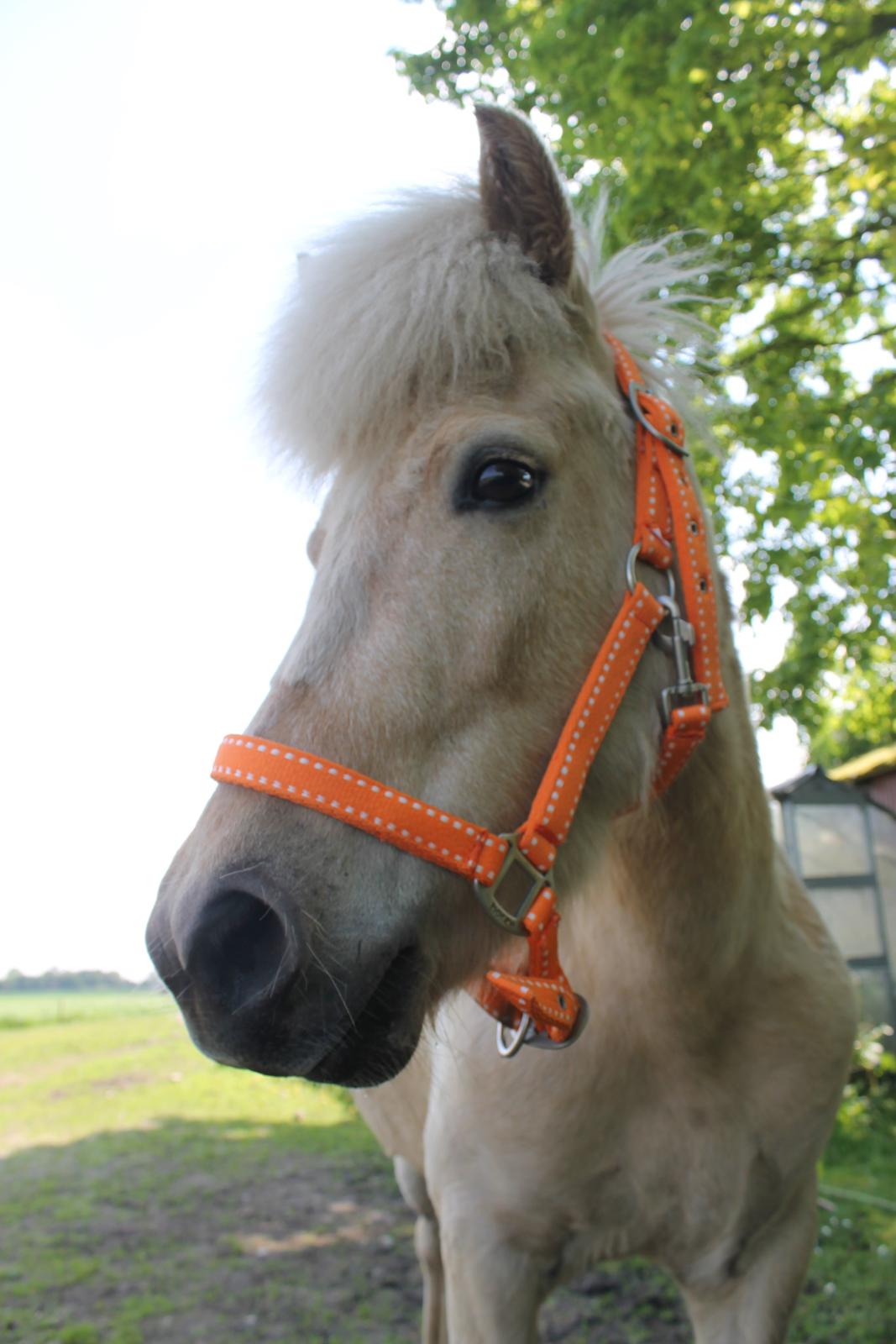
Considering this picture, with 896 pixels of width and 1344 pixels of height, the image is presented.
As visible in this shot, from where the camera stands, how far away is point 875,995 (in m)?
8.68

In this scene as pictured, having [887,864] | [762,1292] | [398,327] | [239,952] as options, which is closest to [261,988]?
[239,952]

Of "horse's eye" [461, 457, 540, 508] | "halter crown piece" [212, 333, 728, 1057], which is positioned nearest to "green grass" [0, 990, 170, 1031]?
"halter crown piece" [212, 333, 728, 1057]

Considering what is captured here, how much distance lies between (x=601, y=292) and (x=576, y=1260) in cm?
223

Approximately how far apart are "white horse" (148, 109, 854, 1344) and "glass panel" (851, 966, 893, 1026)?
7078 millimetres

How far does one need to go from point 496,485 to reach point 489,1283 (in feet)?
5.63

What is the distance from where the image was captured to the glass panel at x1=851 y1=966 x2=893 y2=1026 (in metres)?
8.65

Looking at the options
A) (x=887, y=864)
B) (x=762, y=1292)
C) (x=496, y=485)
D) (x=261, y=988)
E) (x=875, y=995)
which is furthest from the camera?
(x=887, y=864)

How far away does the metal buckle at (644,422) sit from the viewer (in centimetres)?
181

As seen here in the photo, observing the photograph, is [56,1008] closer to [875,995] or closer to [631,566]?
[875,995]

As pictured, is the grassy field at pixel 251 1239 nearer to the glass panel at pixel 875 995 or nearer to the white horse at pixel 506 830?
the white horse at pixel 506 830

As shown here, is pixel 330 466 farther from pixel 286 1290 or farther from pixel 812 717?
pixel 812 717

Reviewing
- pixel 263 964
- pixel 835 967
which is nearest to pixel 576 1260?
pixel 835 967

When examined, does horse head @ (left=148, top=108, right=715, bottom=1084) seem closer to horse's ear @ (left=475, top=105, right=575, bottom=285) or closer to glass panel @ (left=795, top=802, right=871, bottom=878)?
horse's ear @ (left=475, top=105, right=575, bottom=285)

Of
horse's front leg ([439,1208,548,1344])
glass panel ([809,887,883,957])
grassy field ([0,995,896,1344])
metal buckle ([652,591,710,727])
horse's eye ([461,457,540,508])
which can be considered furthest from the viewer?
glass panel ([809,887,883,957])
